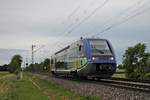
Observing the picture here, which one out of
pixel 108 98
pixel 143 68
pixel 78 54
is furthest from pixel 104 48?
pixel 143 68

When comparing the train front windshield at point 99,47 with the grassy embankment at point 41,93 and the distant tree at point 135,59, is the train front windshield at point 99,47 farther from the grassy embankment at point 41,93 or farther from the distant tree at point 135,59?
the distant tree at point 135,59

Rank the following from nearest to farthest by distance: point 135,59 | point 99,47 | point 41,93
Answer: point 41,93, point 99,47, point 135,59

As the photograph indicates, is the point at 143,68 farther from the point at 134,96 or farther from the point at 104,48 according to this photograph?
the point at 134,96

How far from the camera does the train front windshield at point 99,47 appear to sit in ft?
93.8

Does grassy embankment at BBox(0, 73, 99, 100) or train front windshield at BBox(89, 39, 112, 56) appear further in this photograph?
train front windshield at BBox(89, 39, 112, 56)

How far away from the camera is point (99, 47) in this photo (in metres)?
29.0

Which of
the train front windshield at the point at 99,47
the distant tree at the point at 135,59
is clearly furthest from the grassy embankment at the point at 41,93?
the distant tree at the point at 135,59

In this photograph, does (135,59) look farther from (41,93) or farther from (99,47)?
(41,93)

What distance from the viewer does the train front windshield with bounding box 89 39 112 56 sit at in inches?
1126

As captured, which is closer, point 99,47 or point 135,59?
point 99,47

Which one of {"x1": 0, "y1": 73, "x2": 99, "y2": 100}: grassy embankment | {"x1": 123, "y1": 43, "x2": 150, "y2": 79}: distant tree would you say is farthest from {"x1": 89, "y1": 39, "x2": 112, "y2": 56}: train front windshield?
{"x1": 123, "y1": 43, "x2": 150, "y2": 79}: distant tree

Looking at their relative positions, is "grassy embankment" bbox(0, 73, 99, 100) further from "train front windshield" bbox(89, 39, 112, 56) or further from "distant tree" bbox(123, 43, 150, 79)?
"distant tree" bbox(123, 43, 150, 79)

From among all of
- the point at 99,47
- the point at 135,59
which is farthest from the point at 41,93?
the point at 135,59

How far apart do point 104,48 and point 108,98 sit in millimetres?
13087
